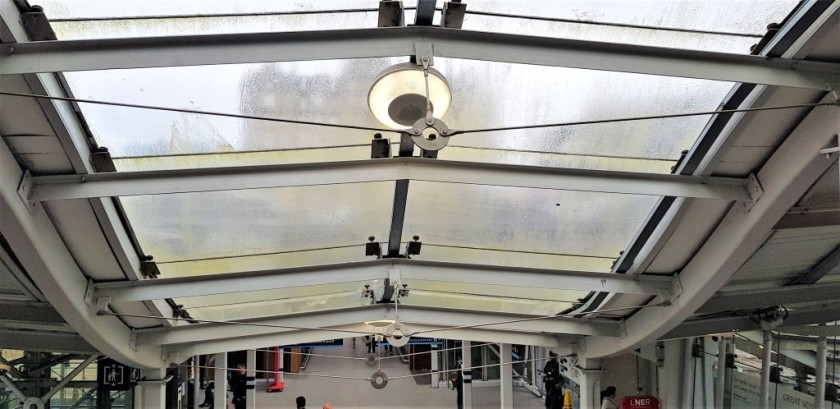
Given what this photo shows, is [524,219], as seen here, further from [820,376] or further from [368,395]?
[368,395]

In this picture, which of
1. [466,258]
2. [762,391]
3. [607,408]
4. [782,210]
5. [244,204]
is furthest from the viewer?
[607,408]

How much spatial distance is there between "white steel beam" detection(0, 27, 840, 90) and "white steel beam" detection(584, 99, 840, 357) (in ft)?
0.94

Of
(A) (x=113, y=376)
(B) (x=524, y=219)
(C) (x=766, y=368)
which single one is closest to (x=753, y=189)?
(B) (x=524, y=219)

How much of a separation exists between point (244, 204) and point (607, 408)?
4.78m

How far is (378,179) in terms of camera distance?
3539mm

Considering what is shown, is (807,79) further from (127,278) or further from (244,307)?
(244,307)

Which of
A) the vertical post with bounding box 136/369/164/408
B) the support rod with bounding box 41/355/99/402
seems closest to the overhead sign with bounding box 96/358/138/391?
the support rod with bounding box 41/355/99/402

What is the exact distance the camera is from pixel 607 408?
693 cm

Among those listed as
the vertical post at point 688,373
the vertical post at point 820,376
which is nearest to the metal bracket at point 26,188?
the vertical post at point 820,376

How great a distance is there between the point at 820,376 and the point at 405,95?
5.21m

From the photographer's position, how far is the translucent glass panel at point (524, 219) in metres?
3.96

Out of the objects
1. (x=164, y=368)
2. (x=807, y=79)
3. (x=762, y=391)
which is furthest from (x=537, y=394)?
(x=807, y=79)

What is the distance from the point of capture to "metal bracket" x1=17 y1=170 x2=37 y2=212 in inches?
117

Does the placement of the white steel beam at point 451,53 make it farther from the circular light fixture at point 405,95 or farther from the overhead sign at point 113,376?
the overhead sign at point 113,376
